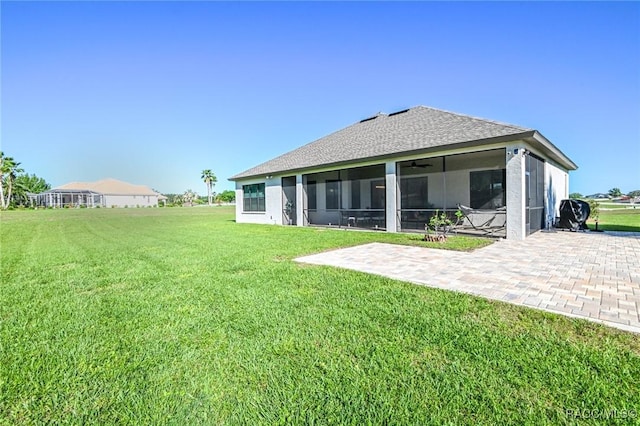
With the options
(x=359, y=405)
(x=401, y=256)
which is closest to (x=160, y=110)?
(x=401, y=256)

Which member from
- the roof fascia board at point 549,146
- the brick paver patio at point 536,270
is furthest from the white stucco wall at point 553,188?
the brick paver patio at point 536,270

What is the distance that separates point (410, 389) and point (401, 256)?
4881 millimetres

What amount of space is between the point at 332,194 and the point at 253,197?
556 centimetres

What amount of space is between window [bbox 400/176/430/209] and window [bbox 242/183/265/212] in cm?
838

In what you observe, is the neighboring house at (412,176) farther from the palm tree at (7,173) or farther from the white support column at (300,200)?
the palm tree at (7,173)

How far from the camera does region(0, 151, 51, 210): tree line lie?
47.2m

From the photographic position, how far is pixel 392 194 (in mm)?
11641

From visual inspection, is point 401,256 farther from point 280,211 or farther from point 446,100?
point 446,100

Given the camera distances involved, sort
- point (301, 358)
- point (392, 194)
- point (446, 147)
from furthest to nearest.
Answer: point (392, 194) < point (446, 147) < point (301, 358)

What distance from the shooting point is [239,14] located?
1138 centimetres

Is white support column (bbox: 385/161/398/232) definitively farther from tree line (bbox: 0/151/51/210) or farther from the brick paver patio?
tree line (bbox: 0/151/51/210)

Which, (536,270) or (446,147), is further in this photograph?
(446,147)

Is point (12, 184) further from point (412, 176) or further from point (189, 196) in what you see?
point (412, 176)

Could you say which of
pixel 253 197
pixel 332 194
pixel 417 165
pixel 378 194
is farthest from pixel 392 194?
pixel 253 197
